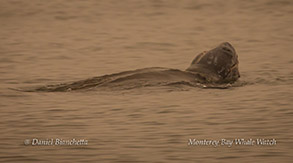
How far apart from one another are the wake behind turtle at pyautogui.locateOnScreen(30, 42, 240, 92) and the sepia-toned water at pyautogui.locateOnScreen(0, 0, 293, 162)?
0.79ft

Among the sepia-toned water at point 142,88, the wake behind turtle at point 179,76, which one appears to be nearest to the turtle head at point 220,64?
the wake behind turtle at point 179,76

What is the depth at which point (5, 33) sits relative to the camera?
18.8 m

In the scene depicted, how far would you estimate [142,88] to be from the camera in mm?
11523

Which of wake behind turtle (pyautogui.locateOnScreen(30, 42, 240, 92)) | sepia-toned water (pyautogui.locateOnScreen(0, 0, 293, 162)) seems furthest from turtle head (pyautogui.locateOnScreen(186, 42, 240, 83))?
sepia-toned water (pyautogui.locateOnScreen(0, 0, 293, 162))

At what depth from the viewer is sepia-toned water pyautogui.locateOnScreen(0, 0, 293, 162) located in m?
8.40

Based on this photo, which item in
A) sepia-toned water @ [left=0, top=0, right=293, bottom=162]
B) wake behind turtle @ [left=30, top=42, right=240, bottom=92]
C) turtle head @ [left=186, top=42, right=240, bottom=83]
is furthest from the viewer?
turtle head @ [left=186, top=42, right=240, bottom=83]

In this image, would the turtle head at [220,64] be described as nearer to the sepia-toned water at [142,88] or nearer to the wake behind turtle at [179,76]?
the wake behind turtle at [179,76]

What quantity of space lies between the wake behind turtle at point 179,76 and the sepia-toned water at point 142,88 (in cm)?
24

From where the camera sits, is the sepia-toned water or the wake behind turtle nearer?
the sepia-toned water

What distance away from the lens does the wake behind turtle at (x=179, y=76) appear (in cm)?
1167

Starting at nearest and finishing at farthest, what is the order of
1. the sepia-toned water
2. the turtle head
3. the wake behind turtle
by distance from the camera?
the sepia-toned water < the wake behind turtle < the turtle head

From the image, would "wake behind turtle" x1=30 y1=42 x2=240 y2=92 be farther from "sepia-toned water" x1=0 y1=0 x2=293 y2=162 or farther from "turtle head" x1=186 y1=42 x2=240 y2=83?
"sepia-toned water" x1=0 y1=0 x2=293 y2=162

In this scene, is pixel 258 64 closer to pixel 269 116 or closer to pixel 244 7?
pixel 269 116

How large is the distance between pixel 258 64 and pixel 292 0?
9.48m
